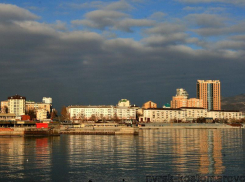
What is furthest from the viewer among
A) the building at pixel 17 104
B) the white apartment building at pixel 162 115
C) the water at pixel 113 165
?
the white apartment building at pixel 162 115

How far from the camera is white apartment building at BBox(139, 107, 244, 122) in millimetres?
181125

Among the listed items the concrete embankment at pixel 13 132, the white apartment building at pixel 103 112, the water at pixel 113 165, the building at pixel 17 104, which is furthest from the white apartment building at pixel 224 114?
the water at pixel 113 165

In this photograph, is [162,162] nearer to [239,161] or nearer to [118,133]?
[239,161]

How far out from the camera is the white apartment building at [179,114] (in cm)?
18112

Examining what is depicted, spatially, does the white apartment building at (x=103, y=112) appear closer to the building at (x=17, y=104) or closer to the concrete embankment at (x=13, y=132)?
the building at (x=17, y=104)

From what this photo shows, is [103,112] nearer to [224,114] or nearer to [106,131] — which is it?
[224,114]

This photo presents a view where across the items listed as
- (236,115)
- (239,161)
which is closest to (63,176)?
(239,161)

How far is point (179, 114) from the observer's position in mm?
186750

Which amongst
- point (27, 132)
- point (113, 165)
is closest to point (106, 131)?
point (27, 132)

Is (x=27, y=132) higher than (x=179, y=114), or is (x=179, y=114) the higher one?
(x=179, y=114)

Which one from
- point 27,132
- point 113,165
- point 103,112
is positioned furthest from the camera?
point 103,112

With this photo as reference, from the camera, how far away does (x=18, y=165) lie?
3089 centimetres

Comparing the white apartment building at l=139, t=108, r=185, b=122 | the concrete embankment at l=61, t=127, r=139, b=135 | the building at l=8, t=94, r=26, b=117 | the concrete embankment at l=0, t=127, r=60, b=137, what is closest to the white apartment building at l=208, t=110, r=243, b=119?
the white apartment building at l=139, t=108, r=185, b=122

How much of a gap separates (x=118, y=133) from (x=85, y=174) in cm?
5398
